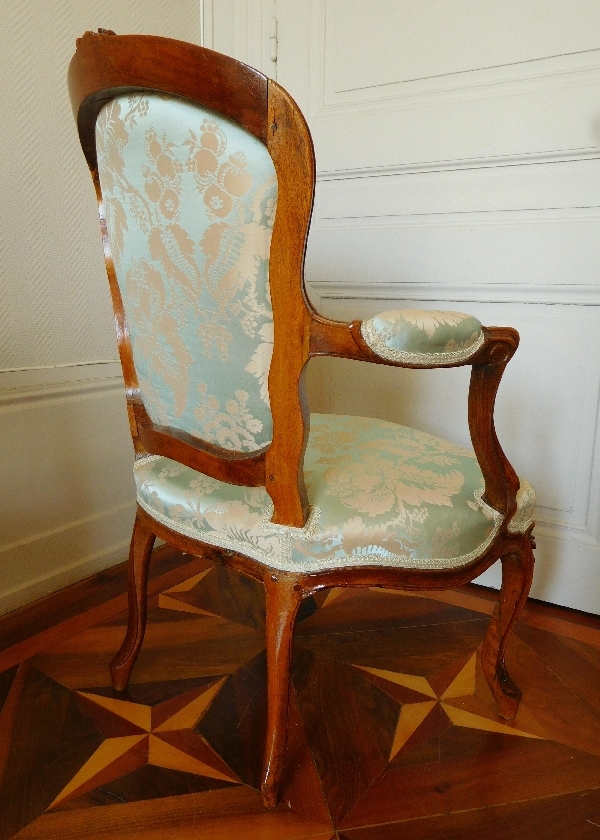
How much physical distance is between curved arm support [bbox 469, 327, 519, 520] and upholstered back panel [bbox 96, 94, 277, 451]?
0.26 m

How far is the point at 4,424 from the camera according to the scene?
110cm

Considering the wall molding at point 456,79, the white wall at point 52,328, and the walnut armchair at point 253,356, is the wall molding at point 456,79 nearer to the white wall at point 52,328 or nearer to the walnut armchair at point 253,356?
the white wall at point 52,328

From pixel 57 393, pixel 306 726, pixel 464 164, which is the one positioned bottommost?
pixel 306 726

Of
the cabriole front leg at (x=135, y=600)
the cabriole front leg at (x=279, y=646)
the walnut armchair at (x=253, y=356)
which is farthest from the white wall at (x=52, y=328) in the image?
the cabriole front leg at (x=279, y=646)

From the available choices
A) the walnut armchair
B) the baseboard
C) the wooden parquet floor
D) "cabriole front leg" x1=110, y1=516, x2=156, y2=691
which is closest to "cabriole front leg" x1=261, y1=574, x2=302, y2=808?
the walnut armchair

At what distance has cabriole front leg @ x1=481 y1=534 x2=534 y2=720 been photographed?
0.79m

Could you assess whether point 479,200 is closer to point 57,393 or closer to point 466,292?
point 466,292

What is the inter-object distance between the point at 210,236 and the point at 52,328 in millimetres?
744

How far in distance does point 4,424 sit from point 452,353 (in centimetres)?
89

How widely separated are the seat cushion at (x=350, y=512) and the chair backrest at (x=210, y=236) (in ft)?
0.12

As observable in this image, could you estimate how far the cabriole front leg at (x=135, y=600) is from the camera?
845 mm

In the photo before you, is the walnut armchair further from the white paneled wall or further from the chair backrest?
the white paneled wall

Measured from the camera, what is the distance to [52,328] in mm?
1178

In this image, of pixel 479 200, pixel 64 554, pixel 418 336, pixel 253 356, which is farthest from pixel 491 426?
pixel 64 554
